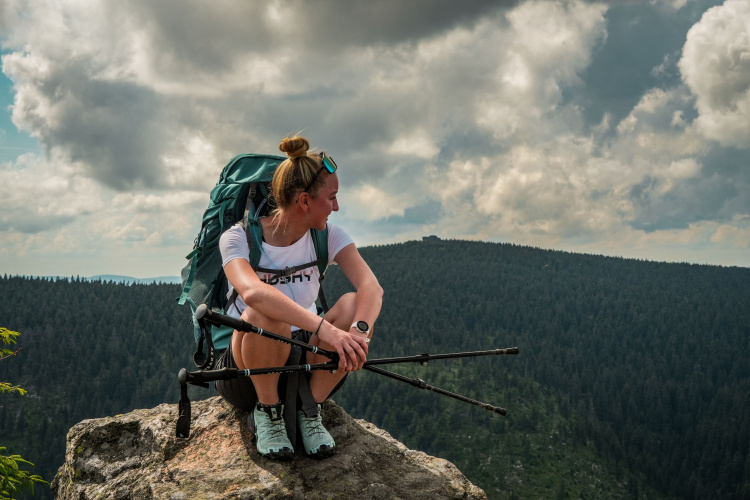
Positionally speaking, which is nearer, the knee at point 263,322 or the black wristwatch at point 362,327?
the knee at point 263,322

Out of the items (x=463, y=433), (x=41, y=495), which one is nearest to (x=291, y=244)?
(x=41, y=495)

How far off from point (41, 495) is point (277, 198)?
492 ft

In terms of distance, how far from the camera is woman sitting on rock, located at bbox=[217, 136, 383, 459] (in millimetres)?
4781

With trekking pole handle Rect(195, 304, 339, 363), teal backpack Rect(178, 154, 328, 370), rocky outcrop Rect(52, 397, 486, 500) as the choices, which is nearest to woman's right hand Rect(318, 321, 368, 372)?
trekking pole handle Rect(195, 304, 339, 363)

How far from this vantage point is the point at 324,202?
5.14m

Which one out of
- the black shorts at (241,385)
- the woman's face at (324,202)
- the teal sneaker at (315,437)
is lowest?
the teal sneaker at (315,437)

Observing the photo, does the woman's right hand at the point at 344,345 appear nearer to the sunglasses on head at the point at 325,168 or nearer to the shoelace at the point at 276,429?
the shoelace at the point at 276,429

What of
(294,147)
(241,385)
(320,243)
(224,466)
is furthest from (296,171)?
(224,466)

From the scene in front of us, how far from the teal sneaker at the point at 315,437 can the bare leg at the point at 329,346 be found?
198 millimetres

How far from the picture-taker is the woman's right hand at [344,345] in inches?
187

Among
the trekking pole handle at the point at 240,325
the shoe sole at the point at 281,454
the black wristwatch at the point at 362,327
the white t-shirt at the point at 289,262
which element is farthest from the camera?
the shoe sole at the point at 281,454

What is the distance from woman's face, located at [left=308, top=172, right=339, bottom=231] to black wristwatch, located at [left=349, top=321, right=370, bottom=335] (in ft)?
2.97

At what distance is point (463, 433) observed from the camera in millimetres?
160500

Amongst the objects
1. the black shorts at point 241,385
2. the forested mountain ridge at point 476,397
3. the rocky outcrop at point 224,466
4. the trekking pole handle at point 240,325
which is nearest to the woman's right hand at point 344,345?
the trekking pole handle at point 240,325
